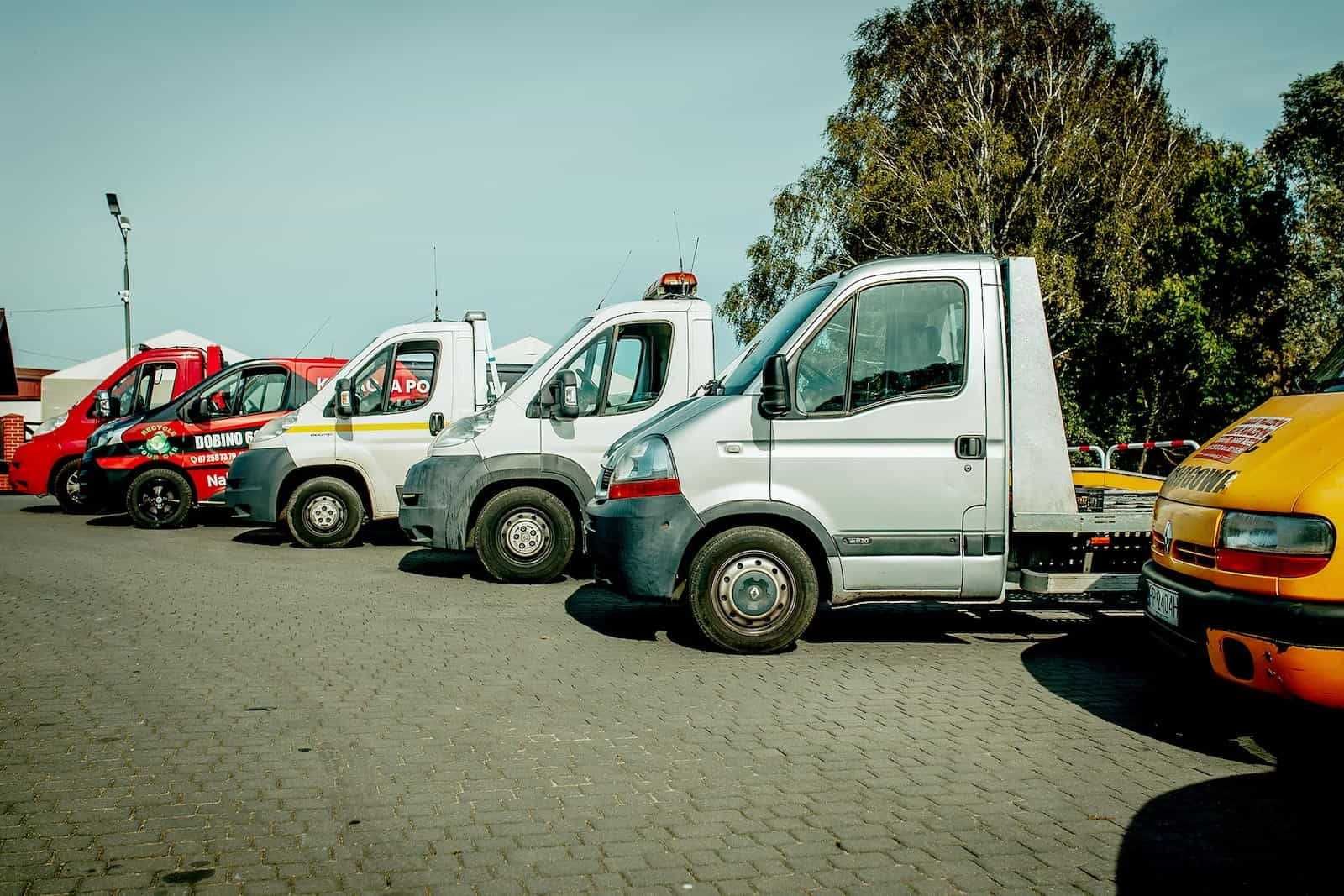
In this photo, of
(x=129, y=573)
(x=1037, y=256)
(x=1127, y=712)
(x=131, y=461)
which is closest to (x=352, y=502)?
(x=129, y=573)

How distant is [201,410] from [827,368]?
1109cm

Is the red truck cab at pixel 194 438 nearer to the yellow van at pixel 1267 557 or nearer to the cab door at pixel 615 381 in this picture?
the cab door at pixel 615 381

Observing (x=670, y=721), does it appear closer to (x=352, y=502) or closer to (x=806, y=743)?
(x=806, y=743)

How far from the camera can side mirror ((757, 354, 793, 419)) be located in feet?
23.5

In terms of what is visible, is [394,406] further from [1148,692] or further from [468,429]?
[1148,692]

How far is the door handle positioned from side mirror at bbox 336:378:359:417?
7878 millimetres

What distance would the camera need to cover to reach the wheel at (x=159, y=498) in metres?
15.9

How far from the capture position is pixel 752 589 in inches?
288

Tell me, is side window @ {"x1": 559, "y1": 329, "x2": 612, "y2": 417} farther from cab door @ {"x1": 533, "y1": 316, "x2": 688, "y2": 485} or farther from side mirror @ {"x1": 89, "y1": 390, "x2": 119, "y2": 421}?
side mirror @ {"x1": 89, "y1": 390, "x2": 119, "y2": 421}

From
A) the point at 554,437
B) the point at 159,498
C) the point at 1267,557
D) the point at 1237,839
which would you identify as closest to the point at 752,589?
the point at 1267,557

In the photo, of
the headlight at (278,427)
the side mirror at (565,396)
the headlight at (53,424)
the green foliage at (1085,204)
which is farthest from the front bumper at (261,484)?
the green foliage at (1085,204)

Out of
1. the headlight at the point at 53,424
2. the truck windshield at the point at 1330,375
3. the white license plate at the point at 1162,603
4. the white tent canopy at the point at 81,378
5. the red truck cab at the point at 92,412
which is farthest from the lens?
the white tent canopy at the point at 81,378

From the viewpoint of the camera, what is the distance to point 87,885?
3.73 m

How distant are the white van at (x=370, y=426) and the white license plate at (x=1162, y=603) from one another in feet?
28.3
